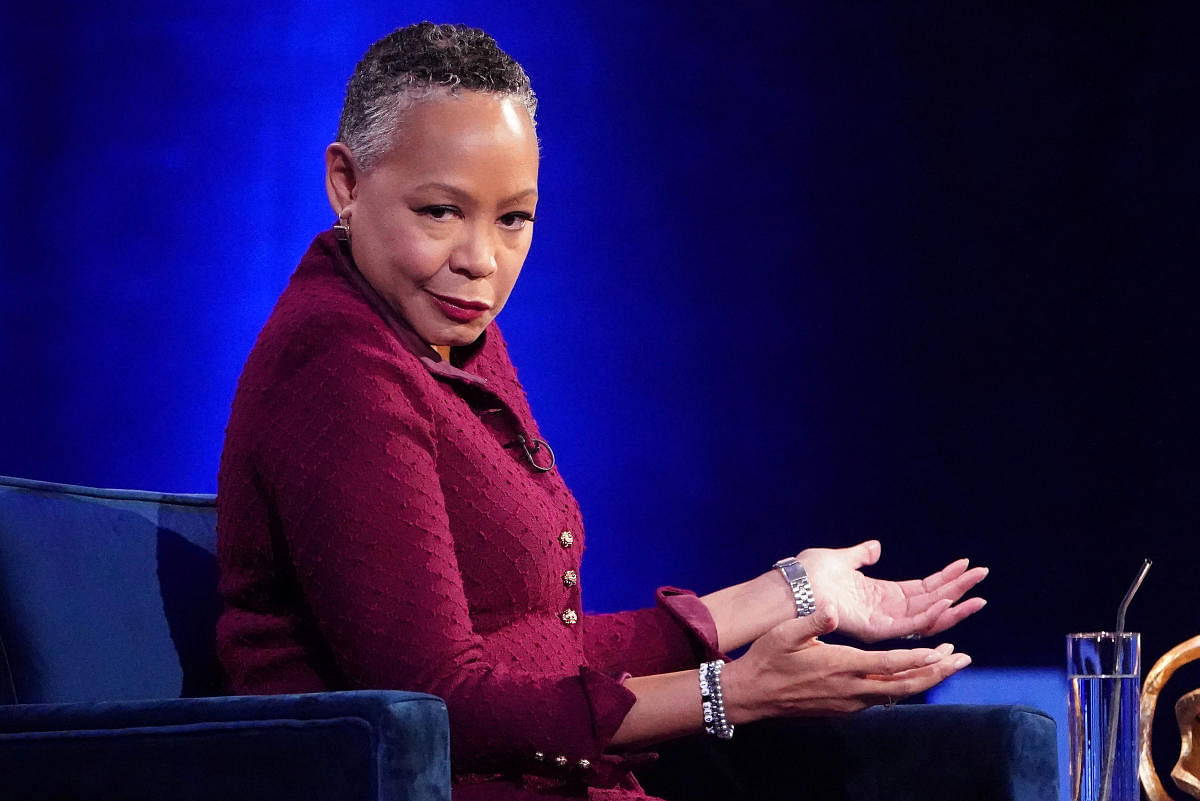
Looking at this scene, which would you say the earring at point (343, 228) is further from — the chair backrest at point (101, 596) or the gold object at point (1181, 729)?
the gold object at point (1181, 729)

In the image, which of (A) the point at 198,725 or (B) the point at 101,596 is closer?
(A) the point at 198,725

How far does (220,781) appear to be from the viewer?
1.08 meters

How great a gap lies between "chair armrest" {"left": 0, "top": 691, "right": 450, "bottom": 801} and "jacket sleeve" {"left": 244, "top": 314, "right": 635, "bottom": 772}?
13 cm

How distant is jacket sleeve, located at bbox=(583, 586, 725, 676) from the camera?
5.54 ft

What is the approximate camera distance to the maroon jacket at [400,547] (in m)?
1.21

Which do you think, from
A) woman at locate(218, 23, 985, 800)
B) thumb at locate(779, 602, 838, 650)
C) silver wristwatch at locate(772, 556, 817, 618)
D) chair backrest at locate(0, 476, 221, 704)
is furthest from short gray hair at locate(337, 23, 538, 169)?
silver wristwatch at locate(772, 556, 817, 618)

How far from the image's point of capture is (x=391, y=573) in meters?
1.20

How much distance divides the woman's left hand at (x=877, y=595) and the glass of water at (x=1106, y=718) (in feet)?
0.53

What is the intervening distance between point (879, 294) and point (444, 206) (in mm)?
1506

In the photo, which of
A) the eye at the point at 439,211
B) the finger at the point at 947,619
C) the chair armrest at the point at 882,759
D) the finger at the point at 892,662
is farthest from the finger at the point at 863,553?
the eye at the point at 439,211

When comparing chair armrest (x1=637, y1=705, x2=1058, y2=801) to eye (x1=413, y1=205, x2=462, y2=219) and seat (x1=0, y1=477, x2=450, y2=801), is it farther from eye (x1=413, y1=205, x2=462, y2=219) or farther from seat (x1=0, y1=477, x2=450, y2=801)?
eye (x1=413, y1=205, x2=462, y2=219)

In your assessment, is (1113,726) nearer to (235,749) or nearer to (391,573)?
(391,573)

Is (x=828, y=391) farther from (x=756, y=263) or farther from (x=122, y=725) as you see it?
(x=122, y=725)

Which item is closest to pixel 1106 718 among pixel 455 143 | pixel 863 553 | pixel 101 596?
pixel 863 553
